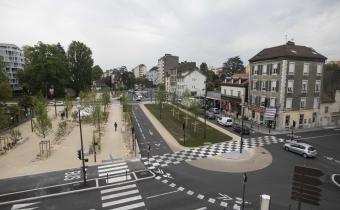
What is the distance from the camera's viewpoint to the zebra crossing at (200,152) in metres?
24.2

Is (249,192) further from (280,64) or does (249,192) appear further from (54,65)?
(54,65)

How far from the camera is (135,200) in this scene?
16688 millimetres

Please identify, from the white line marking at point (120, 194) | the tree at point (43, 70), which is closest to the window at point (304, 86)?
the white line marking at point (120, 194)

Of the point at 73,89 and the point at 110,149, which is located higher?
the point at 73,89

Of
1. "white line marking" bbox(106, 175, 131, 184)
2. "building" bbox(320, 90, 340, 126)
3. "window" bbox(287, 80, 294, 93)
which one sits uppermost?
"window" bbox(287, 80, 294, 93)

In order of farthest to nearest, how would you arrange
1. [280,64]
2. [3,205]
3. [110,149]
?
1. [280,64]
2. [110,149]
3. [3,205]

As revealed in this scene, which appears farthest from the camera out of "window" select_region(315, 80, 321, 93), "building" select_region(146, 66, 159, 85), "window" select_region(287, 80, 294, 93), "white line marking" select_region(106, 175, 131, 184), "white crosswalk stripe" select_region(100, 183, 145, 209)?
"building" select_region(146, 66, 159, 85)

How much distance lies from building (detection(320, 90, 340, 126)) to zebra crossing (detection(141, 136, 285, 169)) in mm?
16086

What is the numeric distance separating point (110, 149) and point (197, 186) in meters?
13.3

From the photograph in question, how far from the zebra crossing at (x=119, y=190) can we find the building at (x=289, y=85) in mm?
→ 25240

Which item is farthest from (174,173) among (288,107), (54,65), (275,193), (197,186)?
(54,65)

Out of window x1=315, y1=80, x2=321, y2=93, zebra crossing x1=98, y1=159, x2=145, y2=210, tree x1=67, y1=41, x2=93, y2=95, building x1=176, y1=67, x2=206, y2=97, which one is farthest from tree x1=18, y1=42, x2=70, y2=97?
window x1=315, y1=80, x2=321, y2=93

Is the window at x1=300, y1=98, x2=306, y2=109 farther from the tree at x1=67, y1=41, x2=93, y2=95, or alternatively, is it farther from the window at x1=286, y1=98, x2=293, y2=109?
the tree at x1=67, y1=41, x2=93, y2=95

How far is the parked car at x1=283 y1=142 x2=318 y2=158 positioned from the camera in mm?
25531
